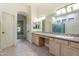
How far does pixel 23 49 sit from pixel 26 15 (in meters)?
1.18

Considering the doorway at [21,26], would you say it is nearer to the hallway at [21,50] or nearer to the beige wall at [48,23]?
the hallway at [21,50]

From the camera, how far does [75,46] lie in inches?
Answer: 107

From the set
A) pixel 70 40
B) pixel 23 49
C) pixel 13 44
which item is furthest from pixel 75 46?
pixel 13 44

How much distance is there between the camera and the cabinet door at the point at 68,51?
9.04ft

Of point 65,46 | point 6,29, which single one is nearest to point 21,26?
point 6,29

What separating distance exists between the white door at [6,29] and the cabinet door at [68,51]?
5.71 feet

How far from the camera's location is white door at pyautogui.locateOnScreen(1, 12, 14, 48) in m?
3.57

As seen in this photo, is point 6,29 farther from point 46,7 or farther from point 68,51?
point 68,51

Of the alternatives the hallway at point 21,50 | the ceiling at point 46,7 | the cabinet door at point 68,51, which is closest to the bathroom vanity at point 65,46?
the cabinet door at point 68,51

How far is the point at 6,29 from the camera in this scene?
3631mm

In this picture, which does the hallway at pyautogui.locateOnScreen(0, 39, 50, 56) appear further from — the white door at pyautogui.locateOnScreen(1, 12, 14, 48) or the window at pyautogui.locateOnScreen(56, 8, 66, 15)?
the window at pyautogui.locateOnScreen(56, 8, 66, 15)

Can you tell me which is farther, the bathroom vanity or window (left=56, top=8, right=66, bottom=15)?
window (left=56, top=8, right=66, bottom=15)

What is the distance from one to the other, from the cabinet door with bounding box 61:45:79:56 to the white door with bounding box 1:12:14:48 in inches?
68.5

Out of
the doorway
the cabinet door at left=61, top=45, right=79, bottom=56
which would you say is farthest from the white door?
the cabinet door at left=61, top=45, right=79, bottom=56
